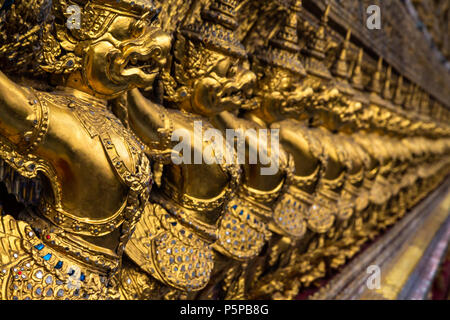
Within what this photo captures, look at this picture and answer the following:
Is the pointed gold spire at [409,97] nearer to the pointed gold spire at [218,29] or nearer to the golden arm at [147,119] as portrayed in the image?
the pointed gold spire at [218,29]

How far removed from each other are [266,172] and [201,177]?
0.65 feet

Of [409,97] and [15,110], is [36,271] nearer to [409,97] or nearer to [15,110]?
[15,110]

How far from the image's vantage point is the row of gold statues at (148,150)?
Answer: 0.52m

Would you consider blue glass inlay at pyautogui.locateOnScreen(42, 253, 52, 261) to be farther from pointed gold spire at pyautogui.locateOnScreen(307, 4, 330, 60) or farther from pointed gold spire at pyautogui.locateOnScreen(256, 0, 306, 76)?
pointed gold spire at pyautogui.locateOnScreen(307, 4, 330, 60)

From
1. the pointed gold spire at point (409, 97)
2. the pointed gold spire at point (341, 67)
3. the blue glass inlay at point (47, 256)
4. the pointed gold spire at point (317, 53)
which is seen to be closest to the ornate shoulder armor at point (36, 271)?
the blue glass inlay at point (47, 256)

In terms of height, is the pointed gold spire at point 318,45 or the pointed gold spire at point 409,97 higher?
the pointed gold spire at point 409,97

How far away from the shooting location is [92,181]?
539mm

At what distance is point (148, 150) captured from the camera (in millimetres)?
715

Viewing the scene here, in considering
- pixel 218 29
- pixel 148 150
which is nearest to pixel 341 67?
pixel 218 29

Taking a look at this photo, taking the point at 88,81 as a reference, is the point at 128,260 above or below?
below

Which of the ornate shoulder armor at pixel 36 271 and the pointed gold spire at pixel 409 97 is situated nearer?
the ornate shoulder armor at pixel 36 271

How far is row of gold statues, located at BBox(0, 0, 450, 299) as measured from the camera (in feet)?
1.71
